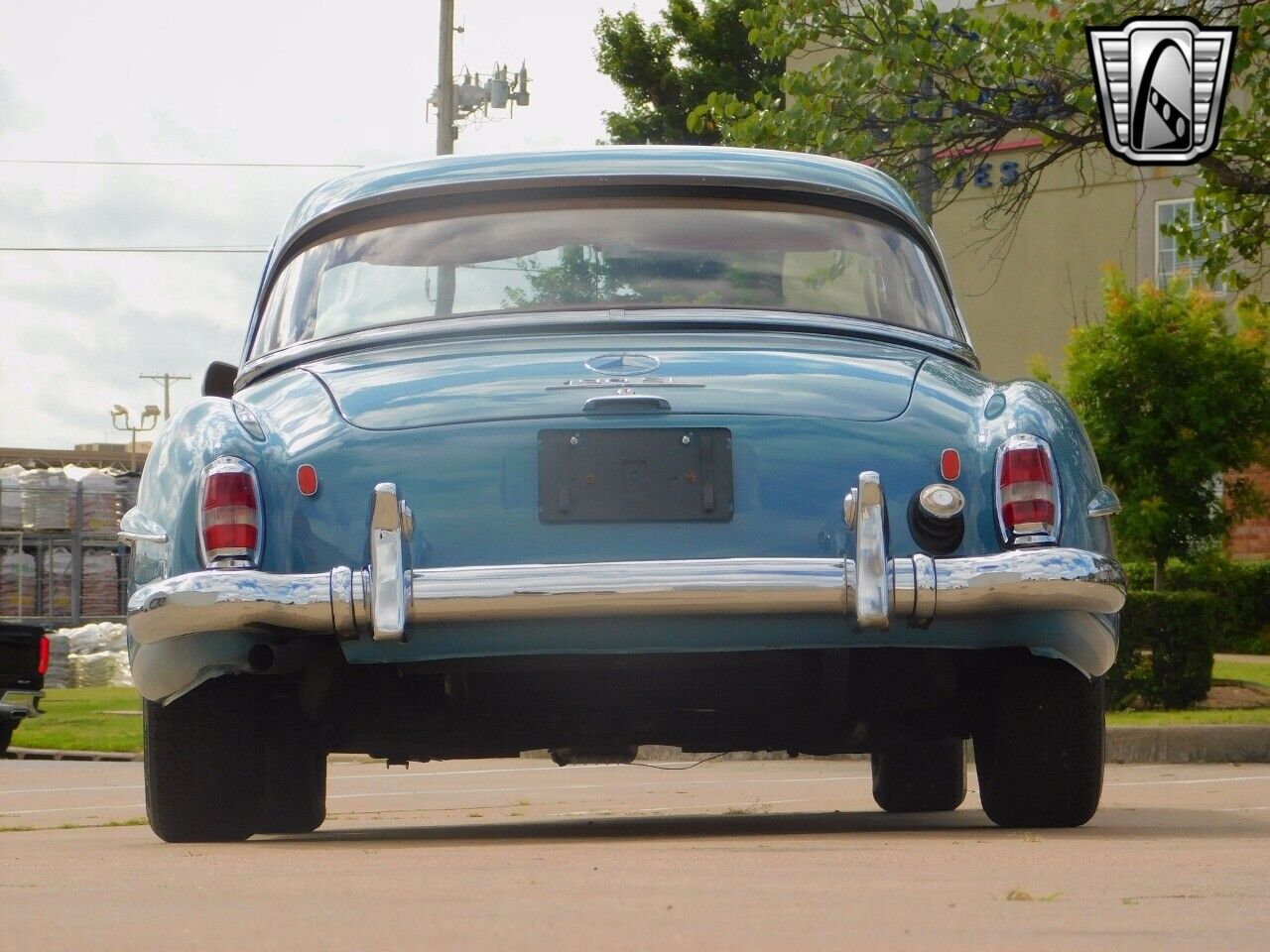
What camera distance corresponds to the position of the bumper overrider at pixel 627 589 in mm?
4781

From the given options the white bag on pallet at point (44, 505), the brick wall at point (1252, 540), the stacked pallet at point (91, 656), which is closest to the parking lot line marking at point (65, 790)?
the stacked pallet at point (91, 656)

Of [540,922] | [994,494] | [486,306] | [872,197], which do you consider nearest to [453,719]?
[486,306]

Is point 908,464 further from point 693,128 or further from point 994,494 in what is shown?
point 693,128

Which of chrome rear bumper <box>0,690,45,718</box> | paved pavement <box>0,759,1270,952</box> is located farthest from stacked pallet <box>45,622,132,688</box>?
paved pavement <box>0,759,1270,952</box>

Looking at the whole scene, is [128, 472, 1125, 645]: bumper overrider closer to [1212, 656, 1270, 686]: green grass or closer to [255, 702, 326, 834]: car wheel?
[255, 702, 326, 834]: car wheel

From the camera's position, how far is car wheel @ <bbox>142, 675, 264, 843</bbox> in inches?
212

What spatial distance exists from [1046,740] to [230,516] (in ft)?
6.81

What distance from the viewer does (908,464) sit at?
5051 millimetres

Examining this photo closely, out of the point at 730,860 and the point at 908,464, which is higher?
the point at 908,464

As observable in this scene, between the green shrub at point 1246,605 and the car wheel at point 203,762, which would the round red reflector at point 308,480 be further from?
the green shrub at point 1246,605

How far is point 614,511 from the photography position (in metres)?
4.95

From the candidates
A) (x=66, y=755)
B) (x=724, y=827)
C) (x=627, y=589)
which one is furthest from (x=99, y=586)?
(x=627, y=589)

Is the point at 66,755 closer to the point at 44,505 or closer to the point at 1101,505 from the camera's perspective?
the point at 1101,505

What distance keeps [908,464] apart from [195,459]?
1650mm
